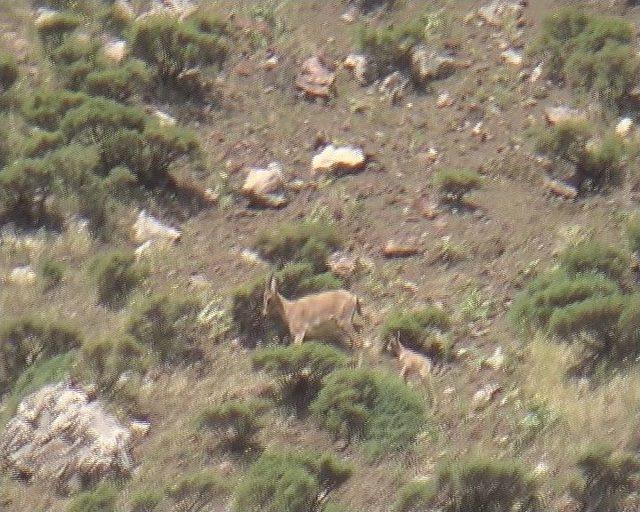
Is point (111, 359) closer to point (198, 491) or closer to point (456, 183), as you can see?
point (198, 491)

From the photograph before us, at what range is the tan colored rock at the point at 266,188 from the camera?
12.1 m

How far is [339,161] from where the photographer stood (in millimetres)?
12273

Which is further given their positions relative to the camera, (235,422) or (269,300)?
(269,300)

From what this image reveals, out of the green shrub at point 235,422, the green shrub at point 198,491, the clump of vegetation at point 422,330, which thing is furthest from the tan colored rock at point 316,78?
the green shrub at point 198,491

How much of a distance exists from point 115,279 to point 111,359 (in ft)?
3.64

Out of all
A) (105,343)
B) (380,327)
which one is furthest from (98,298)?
(380,327)

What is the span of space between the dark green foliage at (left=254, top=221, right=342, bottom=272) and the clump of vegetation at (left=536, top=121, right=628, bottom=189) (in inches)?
87.3

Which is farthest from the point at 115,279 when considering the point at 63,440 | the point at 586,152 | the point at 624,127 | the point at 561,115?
the point at 624,127

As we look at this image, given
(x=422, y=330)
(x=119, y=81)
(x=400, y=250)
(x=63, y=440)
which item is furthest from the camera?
(x=119, y=81)

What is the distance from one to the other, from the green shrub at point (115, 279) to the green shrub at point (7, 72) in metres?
3.68

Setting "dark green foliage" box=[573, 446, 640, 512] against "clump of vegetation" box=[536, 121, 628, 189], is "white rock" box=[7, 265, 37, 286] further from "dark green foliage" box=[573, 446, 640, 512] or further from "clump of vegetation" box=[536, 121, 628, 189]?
"dark green foliage" box=[573, 446, 640, 512]

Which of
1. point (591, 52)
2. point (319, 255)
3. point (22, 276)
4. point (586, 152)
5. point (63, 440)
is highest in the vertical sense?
point (591, 52)

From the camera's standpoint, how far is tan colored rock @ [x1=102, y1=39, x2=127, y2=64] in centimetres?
1409

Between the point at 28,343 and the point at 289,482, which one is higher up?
the point at 289,482
